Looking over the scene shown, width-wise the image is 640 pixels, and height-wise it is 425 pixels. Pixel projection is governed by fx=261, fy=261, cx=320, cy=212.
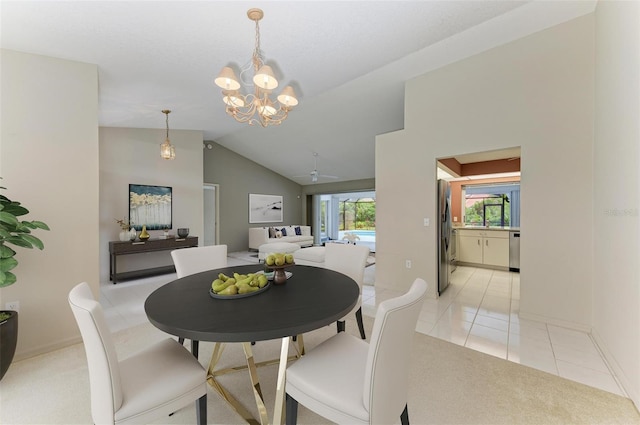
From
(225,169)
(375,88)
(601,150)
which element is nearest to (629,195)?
(601,150)

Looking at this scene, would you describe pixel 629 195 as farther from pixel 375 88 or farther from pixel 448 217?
pixel 375 88

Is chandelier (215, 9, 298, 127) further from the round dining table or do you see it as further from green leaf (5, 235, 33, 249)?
green leaf (5, 235, 33, 249)

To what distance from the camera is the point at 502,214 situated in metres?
6.14

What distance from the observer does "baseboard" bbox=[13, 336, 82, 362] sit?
216 centimetres

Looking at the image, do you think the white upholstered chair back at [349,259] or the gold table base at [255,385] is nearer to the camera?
the gold table base at [255,385]

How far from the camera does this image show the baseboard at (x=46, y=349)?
2158 mm

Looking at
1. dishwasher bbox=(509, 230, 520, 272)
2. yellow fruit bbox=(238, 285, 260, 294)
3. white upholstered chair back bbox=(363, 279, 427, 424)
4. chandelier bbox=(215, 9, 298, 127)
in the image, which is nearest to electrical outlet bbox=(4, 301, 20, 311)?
yellow fruit bbox=(238, 285, 260, 294)

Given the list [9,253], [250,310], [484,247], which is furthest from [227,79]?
[484,247]

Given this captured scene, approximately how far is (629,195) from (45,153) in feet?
15.4

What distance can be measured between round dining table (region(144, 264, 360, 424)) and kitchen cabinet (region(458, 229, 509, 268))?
4.92 meters

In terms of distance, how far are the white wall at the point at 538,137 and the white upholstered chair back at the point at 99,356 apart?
3569 mm

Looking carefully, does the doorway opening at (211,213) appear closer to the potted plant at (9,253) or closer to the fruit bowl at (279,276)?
the potted plant at (9,253)

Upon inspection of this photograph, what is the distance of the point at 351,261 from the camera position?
2.51 metres

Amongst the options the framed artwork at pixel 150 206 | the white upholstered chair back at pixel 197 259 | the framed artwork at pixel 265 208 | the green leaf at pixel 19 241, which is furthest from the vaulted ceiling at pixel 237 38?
the framed artwork at pixel 265 208
